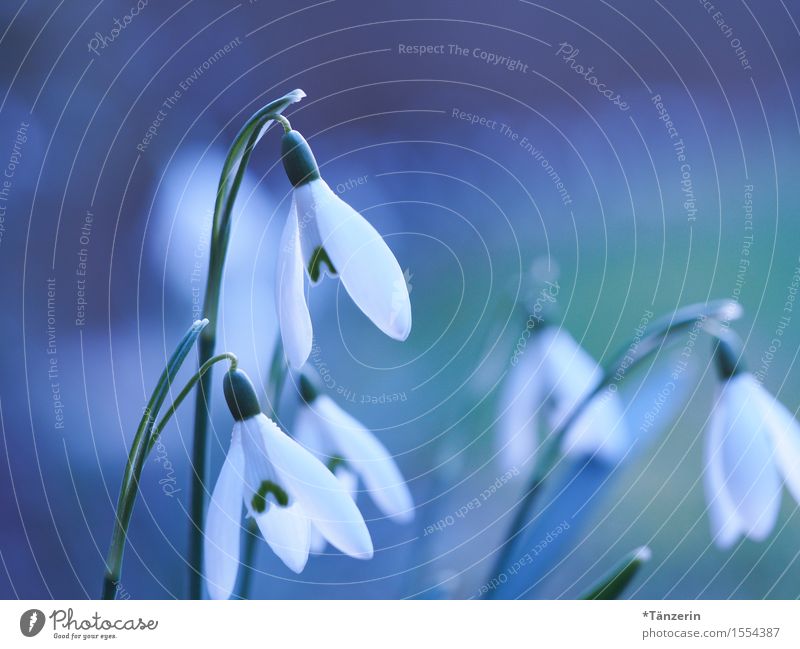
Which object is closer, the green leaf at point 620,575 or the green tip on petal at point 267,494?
the green tip on petal at point 267,494

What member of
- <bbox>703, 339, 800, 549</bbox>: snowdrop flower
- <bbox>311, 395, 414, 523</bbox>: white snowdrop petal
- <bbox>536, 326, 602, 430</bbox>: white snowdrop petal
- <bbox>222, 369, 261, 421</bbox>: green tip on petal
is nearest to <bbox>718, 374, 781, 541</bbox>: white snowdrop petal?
<bbox>703, 339, 800, 549</bbox>: snowdrop flower

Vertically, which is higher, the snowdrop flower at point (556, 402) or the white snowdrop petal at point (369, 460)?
the snowdrop flower at point (556, 402)

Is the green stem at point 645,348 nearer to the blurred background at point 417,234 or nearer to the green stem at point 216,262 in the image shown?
the blurred background at point 417,234

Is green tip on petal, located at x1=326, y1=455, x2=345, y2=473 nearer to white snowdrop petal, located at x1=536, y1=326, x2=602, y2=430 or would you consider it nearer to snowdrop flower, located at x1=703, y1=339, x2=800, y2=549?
white snowdrop petal, located at x1=536, y1=326, x2=602, y2=430

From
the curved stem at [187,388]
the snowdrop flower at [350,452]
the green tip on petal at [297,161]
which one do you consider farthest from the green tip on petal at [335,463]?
the green tip on petal at [297,161]

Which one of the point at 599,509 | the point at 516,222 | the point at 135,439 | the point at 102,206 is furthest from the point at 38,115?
the point at 599,509

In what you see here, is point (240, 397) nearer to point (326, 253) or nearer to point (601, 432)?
point (326, 253)

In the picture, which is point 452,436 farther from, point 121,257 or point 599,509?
point 121,257
